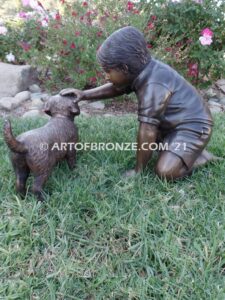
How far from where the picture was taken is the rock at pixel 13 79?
15.9ft

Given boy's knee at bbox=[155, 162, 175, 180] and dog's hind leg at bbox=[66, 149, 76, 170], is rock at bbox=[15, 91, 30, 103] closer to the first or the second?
dog's hind leg at bbox=[66, 149, 76, 170]

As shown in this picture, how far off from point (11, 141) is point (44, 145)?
9.3 inches

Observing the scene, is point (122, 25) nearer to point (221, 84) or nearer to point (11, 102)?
point (11, 102)

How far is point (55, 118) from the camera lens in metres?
2.41

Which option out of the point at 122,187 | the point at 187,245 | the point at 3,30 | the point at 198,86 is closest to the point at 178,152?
the point at 122,187

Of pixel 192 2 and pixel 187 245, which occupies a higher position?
pixel 192 2

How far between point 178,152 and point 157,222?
478mm

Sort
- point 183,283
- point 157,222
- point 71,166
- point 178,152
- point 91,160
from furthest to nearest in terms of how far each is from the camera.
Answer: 1. point 91,160
2. point 71,166
3. point 178,152
4. point 157,222
5. point 183,283

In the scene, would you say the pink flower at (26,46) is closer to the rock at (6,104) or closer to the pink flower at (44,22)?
the pink flower at (44,22)

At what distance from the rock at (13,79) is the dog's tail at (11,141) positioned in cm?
298

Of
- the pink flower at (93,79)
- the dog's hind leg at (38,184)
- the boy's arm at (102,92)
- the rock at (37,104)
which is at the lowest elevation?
the rock at (37,104)

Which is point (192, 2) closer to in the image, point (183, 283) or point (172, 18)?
point (172, 18)

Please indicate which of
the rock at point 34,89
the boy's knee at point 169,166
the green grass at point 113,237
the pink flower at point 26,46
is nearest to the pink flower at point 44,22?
the pink flower at point 26,46

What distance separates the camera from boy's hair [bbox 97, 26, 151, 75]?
6.97 ft
